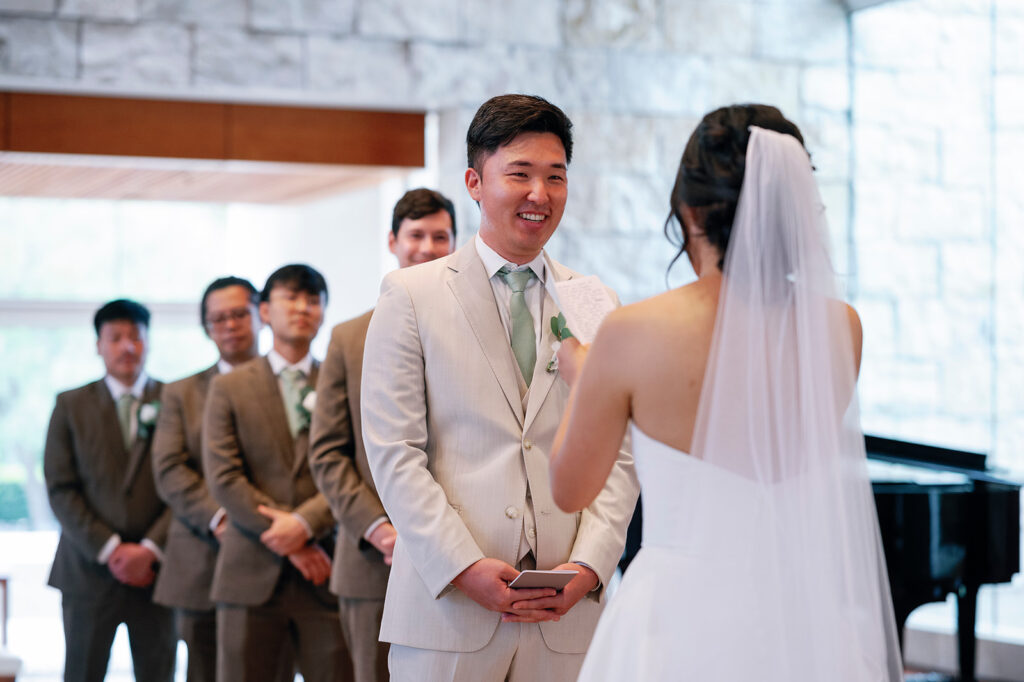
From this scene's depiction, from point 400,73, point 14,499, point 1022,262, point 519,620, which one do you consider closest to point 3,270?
point 14,499

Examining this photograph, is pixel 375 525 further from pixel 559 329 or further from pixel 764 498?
pixel 764 498

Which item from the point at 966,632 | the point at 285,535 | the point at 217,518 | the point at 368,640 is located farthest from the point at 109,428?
the point at 966,632

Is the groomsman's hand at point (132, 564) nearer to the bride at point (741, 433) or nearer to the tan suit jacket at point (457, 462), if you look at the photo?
the tan suit jacket at point (457, 462)

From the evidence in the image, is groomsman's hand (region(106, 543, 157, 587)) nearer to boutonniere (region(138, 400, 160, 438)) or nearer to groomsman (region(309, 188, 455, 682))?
boutonniere (region(138, 400, 160, 438))

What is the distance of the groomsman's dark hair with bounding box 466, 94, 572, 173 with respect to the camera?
2436 mm

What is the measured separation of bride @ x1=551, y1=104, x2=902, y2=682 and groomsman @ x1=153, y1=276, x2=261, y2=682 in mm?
2710

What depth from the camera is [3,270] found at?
6203mm

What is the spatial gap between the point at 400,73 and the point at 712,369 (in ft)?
15.7

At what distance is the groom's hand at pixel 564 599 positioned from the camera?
2283 mm

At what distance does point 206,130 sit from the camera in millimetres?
6160

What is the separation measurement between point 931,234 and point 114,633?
5.21 meters

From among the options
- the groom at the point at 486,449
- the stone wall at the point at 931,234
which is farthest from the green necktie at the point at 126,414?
the stone wall at the point at 931,234

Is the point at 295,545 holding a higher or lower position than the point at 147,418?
lower

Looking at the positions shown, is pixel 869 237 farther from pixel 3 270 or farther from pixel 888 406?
pixel 3 270
